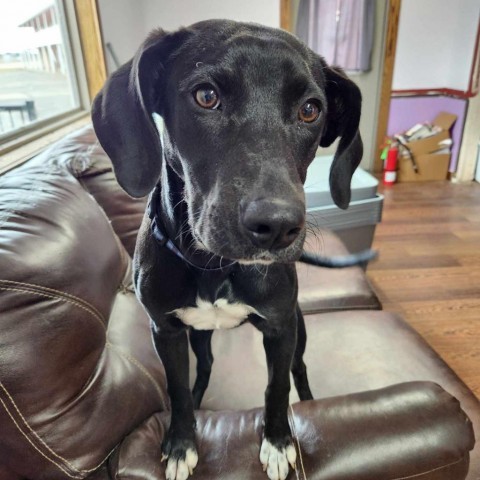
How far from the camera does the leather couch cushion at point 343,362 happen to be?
1125mm

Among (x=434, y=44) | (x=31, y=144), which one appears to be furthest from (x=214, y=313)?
(x=434, y=44)

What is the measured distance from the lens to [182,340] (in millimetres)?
999

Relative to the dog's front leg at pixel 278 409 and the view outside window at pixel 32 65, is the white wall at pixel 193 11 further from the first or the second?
the dog's front leg at pixel 278 409

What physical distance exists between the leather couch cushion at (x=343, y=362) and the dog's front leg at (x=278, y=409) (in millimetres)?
192

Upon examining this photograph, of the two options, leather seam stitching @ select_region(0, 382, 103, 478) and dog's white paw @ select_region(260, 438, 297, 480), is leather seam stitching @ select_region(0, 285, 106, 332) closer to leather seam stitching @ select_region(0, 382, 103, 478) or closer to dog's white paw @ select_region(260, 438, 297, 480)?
leather seam stitching @ select_region(0, 382, 103, 478)

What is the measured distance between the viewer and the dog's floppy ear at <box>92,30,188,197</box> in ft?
2.61

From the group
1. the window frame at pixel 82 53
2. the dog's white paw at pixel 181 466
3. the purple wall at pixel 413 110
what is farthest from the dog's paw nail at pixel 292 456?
the purple wall at pixel 413 110

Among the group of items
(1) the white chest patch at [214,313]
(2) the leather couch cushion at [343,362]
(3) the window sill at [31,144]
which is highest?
(3) the window sill at [31,144]

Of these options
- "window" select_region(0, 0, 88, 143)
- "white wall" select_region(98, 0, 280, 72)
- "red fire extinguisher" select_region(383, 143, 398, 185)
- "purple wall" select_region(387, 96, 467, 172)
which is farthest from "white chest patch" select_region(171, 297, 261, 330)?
"purple wall" select_region(387, 96, 467, 172)

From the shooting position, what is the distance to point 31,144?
1.69 metres

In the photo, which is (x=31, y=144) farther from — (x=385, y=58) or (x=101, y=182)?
(x=385, y=58)

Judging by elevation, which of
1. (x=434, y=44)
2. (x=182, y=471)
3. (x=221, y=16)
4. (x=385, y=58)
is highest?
(x=221, y=16)

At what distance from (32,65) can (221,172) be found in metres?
2.06

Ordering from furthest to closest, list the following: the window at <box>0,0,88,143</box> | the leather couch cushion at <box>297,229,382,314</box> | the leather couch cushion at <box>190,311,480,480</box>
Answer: the window at <box>0,0,88,143</box> → the leather couch cushion at <box>297,229,382,314</box> → the leather couch cushion at <box>190,311,480,480</box>
